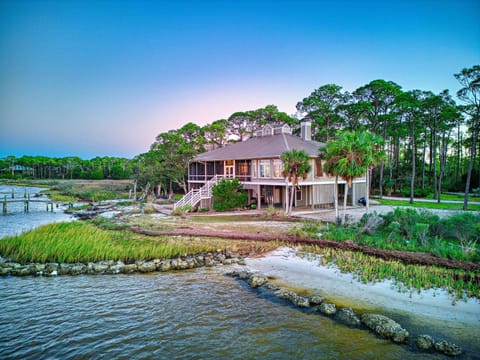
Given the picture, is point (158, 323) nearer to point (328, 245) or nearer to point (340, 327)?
point (340, 327)

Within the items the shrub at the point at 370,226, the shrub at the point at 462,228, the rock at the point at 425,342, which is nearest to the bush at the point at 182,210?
the shrub at the point at 370,226

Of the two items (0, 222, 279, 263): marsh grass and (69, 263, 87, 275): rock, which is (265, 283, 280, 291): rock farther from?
(69, 263, 87, 275): rock

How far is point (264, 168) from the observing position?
27.8 metres

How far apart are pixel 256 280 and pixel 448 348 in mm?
5942

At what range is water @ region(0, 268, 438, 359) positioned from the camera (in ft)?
22.1

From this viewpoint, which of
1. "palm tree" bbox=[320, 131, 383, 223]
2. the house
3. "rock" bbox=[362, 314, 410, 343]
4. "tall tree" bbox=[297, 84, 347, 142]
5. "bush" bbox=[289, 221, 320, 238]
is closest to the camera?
"rock" bbox=[362, 314, 410, 343]

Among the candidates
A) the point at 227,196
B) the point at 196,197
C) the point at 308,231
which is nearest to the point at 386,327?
the point at 308,231

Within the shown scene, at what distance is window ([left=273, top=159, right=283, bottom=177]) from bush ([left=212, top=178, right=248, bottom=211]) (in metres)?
3.96

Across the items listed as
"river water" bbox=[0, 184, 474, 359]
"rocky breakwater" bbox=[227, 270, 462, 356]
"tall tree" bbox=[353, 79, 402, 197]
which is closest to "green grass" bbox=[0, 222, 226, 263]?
"river water" bbox=[0, 184, 474, 359]

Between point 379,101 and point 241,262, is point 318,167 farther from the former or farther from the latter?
point 379,101

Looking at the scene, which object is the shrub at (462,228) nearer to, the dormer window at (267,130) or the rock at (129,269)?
the rock at (129,269)

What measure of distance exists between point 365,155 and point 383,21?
11.4 m

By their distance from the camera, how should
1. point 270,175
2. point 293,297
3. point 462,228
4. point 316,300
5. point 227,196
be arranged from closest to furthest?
point 316,300 → point 293,297 → point 462,228 → point 270,175 → point 227,196

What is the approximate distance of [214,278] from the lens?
11.4m
